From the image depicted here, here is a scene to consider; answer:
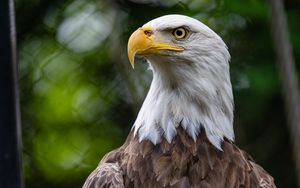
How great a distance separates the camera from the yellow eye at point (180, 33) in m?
2.94

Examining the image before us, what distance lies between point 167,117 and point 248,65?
1384 millimetres

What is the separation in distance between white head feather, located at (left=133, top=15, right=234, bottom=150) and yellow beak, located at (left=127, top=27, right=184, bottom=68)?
0.21 feet

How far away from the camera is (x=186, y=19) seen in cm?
297

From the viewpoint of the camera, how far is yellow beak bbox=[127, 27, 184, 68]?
2820mm

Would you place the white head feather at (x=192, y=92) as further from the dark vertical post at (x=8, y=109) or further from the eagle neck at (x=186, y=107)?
the dark vertical post at (x=8, y=109)

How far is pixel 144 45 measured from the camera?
2.84 metres

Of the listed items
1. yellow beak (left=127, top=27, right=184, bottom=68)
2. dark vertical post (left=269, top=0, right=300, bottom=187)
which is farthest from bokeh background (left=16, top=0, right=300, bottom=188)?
dark vertical post (left=269, top=0, right=300, bottom=187)

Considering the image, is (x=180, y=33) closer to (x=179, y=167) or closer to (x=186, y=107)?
(x=186, y=107)

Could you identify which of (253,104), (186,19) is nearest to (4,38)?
(186,19)

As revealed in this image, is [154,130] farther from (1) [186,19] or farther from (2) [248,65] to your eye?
(2) [248,65]

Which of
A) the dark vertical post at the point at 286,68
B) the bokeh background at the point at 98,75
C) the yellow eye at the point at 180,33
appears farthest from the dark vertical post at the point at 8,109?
the bokeh background at the point at 98,75

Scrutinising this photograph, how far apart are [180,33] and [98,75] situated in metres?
1.55

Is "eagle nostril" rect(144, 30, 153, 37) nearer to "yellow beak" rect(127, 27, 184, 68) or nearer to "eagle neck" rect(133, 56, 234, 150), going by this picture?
"yellow beak" rect(127, 27, 184, 68)

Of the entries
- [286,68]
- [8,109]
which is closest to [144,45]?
[286,68]
